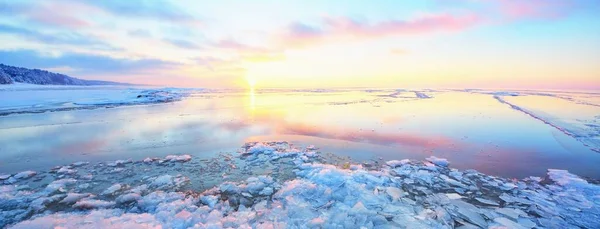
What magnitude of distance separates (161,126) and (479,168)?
10929mm

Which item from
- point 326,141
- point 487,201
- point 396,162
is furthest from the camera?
point 326,141

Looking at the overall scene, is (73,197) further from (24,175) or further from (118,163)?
(24,175)

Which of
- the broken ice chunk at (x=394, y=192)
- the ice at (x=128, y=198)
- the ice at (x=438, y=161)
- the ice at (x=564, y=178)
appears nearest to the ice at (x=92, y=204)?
the ice at (x=128, y=198)

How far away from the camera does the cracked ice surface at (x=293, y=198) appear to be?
11.9 feet

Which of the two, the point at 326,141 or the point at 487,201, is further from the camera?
the point at 326,141

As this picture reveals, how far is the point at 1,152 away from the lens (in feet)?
21.7

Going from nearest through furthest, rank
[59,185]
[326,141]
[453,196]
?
[453,196] < [59,185] < [326,141]

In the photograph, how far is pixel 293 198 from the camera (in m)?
4.34

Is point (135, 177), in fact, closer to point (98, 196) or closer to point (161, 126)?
point (98, 196)

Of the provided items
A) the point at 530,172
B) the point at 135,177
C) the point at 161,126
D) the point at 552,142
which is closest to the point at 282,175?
the point at 135,177

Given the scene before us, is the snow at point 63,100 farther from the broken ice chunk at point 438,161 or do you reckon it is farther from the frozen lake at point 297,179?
the broken ice chunk at point 438,161

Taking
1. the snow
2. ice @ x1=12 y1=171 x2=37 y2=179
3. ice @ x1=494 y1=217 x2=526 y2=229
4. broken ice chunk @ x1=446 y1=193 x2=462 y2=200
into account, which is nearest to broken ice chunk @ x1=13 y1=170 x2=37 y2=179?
ice @ x1=12 y1=171 x2=37 y2=179

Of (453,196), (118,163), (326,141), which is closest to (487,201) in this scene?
(453,196)

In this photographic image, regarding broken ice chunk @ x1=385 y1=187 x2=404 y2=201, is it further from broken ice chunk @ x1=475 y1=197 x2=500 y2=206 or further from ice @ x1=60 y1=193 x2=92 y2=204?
ice @ x1=60 y1=193 x2=92 y2=204
